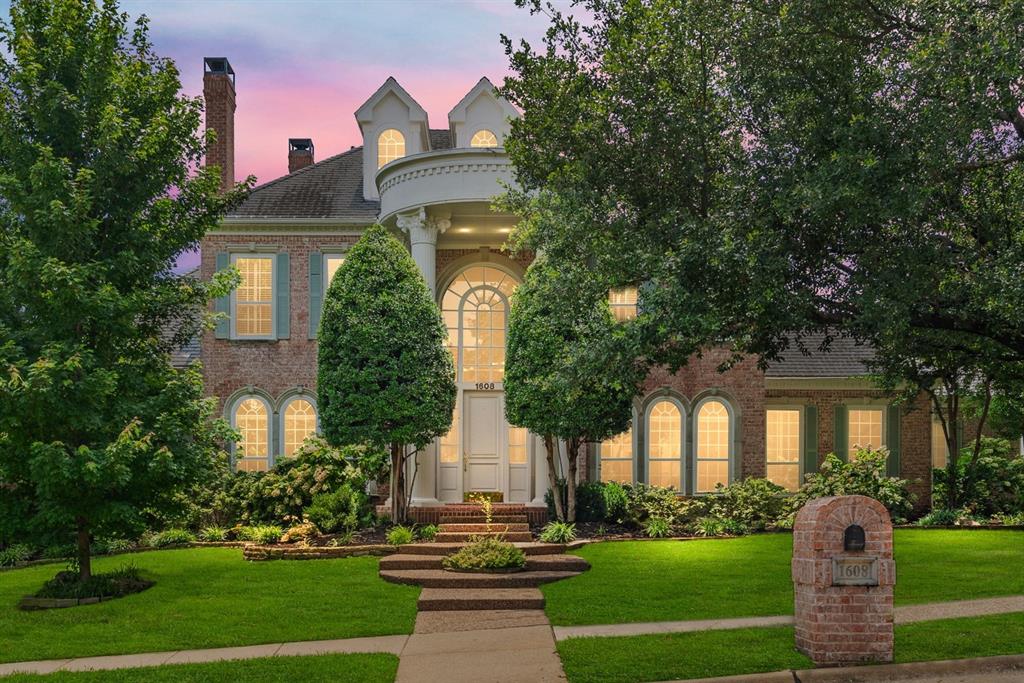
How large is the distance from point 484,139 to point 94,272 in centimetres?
1047

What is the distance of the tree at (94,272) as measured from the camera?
12.5 m

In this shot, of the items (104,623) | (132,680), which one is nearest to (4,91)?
(104,623)

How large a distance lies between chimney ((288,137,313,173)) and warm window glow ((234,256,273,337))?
270 inches

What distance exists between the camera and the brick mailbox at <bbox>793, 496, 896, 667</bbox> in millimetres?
9711

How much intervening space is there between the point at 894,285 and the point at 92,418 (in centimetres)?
997

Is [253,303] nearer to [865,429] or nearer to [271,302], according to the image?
[271,302]

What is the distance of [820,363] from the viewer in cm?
2402

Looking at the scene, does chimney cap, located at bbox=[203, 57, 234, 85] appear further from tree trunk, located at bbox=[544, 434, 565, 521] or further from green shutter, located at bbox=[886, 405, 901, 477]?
green shutter, located at bbox=[886, 405, 901, 477]

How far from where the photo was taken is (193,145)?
565 inches

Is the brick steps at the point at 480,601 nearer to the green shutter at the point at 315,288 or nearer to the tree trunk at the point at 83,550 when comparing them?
the tree trunk at the point at 83,550

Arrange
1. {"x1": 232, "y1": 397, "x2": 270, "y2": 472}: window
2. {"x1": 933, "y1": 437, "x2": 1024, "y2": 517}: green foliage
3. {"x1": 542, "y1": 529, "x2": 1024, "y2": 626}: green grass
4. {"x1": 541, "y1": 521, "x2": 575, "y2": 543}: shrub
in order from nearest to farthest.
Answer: {"x1": 542, "y1": 529, "x2": 1024, "y2": 626}: green grass → {"x1": 541, "y1": 521, "x2": 575, "y2": 543}: shrub → {"x1": 933, "y1": 437, "x2": 1024, "y2": 517}: green foliage → {"x1": 232, "y1": 397, "x2": 270, "y2": 472}: window

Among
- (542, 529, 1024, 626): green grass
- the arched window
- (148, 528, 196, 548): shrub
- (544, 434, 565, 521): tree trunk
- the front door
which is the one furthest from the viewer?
the arched window

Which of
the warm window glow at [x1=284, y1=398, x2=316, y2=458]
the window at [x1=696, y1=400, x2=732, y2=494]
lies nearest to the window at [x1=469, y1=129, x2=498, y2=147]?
the warm window glow at [x1=284, y1=398, x2=316, y2=458]

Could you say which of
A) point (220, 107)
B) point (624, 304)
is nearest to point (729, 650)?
point (624, 304)
